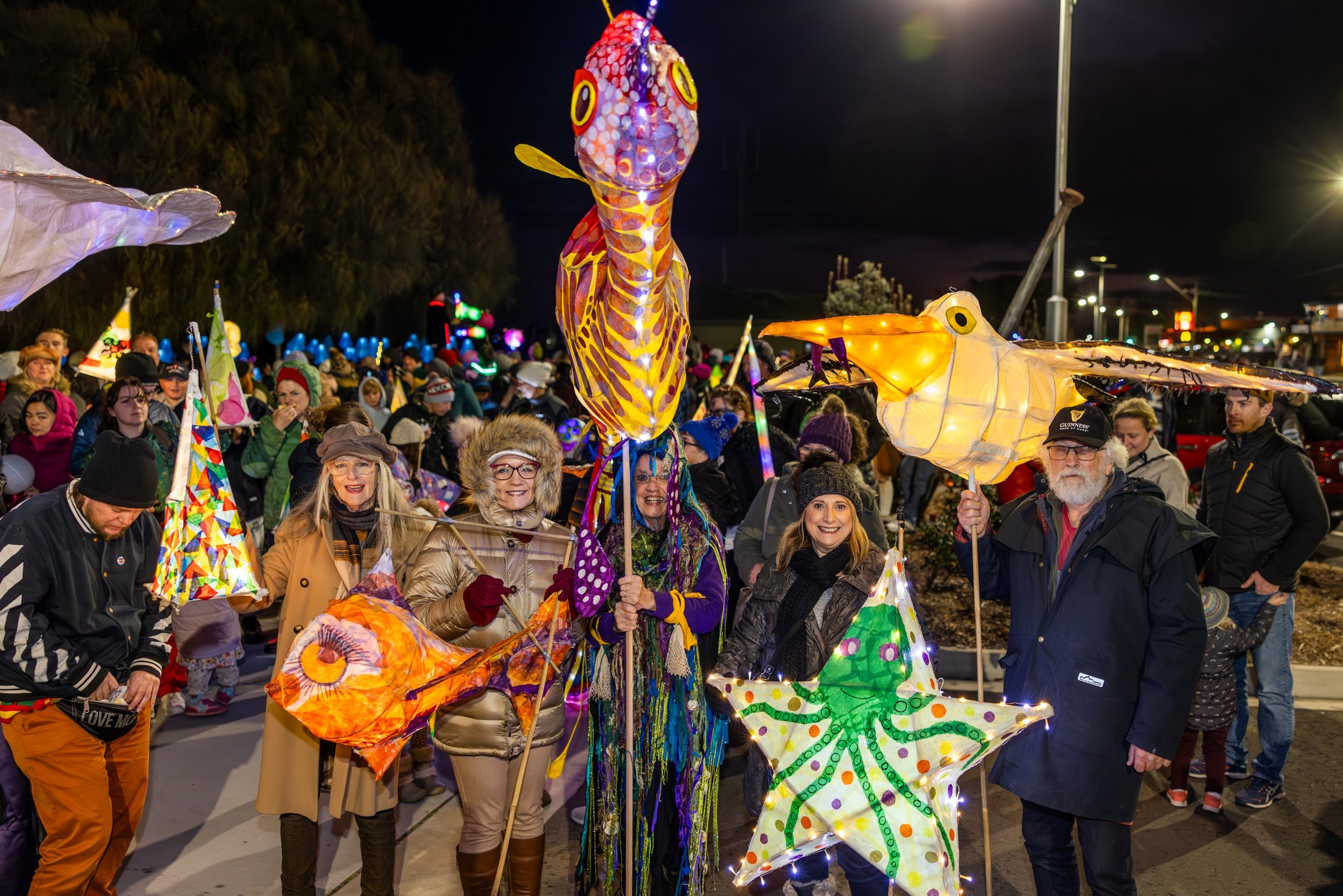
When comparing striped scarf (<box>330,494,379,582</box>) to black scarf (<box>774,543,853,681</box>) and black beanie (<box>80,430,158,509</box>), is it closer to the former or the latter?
black beanie (<box>80,430,158,509</box>)

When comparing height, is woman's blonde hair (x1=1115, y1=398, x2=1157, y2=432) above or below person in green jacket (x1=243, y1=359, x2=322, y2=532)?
above

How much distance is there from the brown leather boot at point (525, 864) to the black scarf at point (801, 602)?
3.61ft

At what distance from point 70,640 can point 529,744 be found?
5.37 feet

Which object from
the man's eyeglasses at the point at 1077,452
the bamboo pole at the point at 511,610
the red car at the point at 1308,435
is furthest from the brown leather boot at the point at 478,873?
the red car at the point at 1308,435

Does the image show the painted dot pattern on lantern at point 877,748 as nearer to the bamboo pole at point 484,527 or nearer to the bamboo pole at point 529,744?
the bamboo pole at point 529,744

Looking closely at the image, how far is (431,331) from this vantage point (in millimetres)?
27031

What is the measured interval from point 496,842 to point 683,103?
2596 mm

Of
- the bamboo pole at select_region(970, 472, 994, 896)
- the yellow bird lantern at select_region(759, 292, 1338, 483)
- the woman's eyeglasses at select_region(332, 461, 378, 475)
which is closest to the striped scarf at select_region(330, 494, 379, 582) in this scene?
the woman's eyeglasses at select_region(332, 461, 378, 475)

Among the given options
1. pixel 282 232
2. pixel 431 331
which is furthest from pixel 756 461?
pixel 431 331

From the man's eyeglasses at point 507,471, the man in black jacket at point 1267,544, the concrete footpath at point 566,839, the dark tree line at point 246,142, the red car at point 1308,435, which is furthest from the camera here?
the dark tree line at point 246,142

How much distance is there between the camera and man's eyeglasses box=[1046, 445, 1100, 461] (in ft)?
11.0

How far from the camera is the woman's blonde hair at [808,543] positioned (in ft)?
11.9

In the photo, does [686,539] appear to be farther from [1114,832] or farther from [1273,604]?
[1273,604]

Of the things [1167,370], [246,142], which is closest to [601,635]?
[1167,370]
